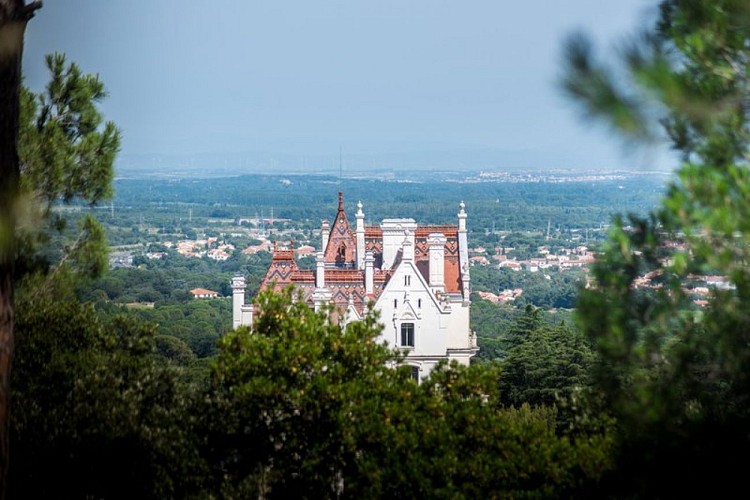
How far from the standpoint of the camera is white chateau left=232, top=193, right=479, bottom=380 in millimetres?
24922

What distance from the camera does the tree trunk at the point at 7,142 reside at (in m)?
6.82

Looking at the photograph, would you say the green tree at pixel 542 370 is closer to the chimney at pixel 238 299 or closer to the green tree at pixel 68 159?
the chimney at pixel 238 299

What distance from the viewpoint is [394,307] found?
24984 millimetres

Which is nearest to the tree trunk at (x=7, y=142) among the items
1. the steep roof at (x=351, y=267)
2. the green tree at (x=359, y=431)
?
the green tree at (x=359, y=431)

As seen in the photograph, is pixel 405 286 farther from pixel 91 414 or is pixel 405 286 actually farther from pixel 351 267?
pixel 91 414

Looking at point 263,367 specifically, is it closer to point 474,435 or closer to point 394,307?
point 474,435

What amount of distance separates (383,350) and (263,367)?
1.35 metres

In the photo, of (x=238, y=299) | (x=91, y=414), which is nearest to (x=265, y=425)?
(x=91, y=414)

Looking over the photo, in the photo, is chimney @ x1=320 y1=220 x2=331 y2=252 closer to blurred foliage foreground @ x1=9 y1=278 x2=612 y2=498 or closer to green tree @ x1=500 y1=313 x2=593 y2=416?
green tree @ x1=500 y1=313 x2=593 y2=416

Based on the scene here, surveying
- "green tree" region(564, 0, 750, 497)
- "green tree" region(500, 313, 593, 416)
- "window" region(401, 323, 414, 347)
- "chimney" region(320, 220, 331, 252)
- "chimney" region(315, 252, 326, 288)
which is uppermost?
"green tree" region(564, 0, 750, 497)

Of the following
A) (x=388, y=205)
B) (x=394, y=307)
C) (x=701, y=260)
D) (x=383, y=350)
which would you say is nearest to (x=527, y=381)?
(x=394, y=307)

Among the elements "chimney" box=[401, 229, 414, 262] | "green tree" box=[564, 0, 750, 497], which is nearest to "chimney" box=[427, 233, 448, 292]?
"chimney" box=[401, 229, 414, 262]

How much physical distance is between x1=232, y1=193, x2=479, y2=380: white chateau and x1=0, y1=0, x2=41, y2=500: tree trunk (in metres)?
16.2

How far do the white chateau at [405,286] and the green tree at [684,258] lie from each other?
16567 millimetres
